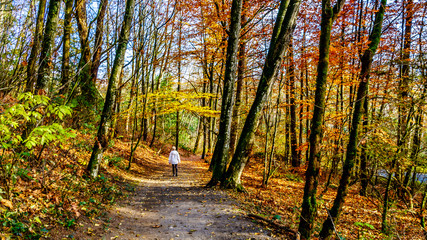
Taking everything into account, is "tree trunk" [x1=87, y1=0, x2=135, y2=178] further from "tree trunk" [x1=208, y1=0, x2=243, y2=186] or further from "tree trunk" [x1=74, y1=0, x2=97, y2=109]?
"tree trunk" [x1=208, y1=0, x2=243, y2=186]

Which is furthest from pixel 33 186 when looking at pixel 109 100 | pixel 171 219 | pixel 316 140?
pixel 316 140

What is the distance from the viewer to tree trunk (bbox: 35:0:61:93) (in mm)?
5082

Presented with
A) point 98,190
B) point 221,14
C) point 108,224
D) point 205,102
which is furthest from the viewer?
point 205,102

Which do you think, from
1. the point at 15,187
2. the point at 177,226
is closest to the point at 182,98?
the point at 177,226

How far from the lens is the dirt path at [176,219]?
4.70 meters

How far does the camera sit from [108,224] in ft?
15.8

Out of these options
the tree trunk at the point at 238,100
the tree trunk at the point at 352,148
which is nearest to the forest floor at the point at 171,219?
the tree trunk at the point at 352,148

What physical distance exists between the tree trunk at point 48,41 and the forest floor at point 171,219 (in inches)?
129

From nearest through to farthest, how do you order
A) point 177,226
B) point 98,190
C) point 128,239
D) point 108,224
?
point 128,239, point 108,224, point 177,226, point 98,190

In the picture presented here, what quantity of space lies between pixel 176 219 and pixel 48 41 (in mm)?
5156

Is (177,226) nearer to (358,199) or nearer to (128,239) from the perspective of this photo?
(128,239)

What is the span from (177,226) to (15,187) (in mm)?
3238

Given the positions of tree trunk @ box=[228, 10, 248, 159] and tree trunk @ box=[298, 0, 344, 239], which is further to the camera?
tree trunk @ box=[228, 10, 248, 159]

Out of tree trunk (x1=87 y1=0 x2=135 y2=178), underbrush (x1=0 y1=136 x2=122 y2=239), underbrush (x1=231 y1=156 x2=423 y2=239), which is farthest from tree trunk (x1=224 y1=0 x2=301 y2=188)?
tree trunk (x1=87 y1=0 x2=135 y2=178)
